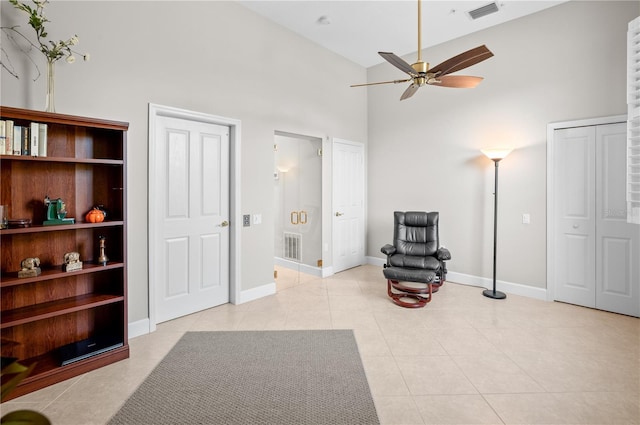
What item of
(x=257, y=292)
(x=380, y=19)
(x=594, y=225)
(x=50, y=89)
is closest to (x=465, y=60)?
(x=380, y=19)

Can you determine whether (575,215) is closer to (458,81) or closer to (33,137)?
(458,81)

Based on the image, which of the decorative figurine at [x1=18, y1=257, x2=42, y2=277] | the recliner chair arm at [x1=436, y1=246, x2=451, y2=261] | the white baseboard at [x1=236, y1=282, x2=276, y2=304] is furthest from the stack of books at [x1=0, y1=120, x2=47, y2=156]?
the recliner chair arm at [x1=436, y1=246, x2=451, y2=261]

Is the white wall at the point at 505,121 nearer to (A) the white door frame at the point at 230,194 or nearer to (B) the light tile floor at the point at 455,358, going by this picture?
(B) the light tile floor at the point at 455,358

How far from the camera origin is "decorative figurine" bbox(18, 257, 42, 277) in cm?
229

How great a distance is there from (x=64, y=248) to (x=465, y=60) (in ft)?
11.6

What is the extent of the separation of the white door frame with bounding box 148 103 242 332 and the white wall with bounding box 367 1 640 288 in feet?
9.57

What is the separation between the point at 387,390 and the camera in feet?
7.45

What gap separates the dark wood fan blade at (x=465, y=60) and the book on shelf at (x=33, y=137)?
9.94 feet

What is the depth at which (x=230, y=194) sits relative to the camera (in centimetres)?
396

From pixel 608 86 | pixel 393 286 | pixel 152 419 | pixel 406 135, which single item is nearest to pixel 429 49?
pixel 406 135

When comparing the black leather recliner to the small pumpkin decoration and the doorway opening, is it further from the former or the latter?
the small pumpkin decoration

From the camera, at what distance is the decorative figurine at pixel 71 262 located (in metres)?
2.47

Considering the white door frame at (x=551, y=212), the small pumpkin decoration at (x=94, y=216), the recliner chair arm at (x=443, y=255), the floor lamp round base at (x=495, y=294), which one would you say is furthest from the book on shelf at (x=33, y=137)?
the white door frame at (x=551, y=212)

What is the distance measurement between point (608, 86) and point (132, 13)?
16.7 ft
